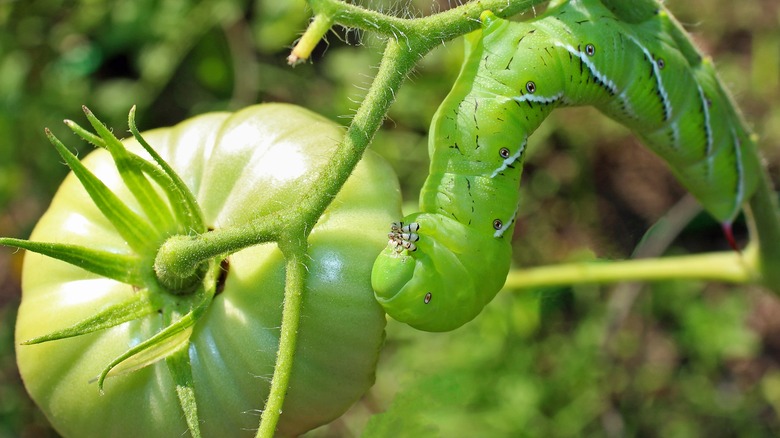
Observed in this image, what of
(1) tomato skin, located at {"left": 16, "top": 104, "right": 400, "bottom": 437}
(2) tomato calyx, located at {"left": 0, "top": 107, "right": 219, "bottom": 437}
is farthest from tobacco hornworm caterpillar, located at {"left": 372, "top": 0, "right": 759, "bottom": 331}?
(2) tomato calyx, located at {"left": 0, "top": 107, "right": 219, "bottom": 437}

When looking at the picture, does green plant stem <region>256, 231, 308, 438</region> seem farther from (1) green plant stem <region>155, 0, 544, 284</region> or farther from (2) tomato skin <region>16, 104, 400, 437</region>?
(2) tomato skin <region>16, 104, 400, 437</region>

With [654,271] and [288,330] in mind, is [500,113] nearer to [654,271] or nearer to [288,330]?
[288,330]

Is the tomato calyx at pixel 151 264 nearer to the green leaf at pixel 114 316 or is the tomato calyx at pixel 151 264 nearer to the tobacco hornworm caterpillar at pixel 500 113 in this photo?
the green leaf at pixel 114 316

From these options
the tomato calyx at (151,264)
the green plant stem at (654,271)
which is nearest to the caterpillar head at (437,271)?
the tomato calyx at (151,264)

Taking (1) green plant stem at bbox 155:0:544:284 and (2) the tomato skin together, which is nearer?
(1) green plant stem at bbox 155:0:544:284

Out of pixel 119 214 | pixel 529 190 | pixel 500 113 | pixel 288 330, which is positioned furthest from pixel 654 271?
pixel 119 214
